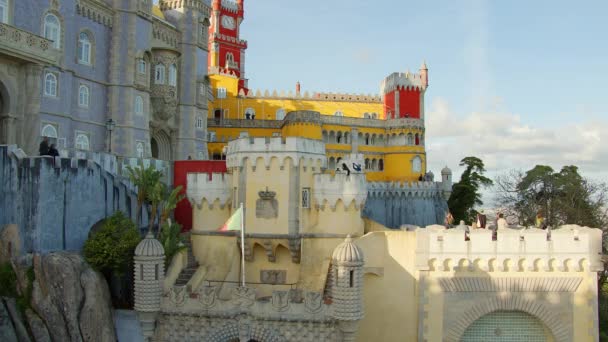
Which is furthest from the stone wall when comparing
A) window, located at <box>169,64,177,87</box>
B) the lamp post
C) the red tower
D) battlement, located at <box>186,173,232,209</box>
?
the red tower

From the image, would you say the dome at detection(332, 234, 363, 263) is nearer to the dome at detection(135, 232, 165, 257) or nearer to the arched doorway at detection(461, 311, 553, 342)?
the dome at detection(135, 232, 165, 257)

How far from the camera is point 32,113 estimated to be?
3106 cm

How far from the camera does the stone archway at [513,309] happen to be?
26000 millimetres

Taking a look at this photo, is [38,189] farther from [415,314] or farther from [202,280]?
[415,314]

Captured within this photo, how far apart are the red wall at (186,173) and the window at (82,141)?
20.9ft

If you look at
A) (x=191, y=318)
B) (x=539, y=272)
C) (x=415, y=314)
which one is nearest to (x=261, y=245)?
(x=191, y=318)

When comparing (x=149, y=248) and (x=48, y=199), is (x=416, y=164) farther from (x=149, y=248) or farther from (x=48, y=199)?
(x=48, y=199)

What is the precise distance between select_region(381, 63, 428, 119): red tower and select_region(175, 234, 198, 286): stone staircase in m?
37.0

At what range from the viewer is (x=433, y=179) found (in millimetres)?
60125

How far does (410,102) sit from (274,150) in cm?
3669

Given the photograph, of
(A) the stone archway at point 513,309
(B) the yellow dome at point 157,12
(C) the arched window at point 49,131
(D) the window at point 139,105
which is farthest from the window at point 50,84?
(A) the stone archway at point 513,309

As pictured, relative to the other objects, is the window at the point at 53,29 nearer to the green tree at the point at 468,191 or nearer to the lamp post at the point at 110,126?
the lamp post at the point at 110,126

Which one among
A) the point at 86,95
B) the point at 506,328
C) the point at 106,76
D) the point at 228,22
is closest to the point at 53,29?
the point at 86,95

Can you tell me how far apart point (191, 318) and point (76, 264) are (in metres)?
5.36
